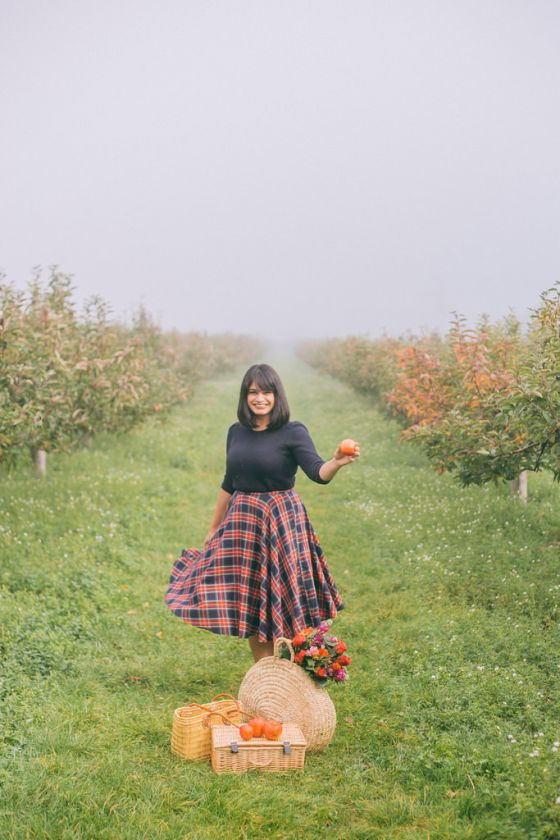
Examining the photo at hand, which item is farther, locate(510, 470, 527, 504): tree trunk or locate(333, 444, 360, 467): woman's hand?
locate(510, 470, 527, 504): tree trunk

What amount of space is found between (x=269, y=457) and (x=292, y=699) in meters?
1.63

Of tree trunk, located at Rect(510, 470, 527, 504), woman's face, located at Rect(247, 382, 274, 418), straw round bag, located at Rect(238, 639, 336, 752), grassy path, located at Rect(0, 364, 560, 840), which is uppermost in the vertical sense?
woman's face, located at Rect(247, 382, 274, 418)

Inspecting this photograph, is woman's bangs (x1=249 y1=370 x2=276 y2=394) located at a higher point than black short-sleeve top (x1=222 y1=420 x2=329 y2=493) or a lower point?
higher

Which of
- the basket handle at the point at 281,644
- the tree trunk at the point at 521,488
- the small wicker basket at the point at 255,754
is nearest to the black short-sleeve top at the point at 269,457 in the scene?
the basket handle at the point at 281,644

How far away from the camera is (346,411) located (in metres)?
24.9

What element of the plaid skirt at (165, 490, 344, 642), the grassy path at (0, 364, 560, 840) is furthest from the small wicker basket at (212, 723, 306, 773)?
the plaid skirt at (165, 490, 344, 642)

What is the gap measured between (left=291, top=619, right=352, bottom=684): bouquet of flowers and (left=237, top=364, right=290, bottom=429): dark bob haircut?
1.49 meters

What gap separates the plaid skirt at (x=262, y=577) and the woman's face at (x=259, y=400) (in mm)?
596

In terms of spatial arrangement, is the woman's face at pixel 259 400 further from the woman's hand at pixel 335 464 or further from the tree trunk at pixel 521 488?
the tree trunk at pixel 521 488

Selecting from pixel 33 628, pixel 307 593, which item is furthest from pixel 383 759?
pixel 33 628

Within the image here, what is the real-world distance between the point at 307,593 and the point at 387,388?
15175 mm

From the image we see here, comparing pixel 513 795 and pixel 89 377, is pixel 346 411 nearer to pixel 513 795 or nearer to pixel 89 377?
pixel 89 377

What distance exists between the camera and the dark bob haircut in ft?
17.4

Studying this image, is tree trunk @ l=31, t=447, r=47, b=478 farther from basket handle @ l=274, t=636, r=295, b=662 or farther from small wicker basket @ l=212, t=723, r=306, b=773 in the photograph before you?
small wicker basket @ l=212, t=723, r=306, b=773
